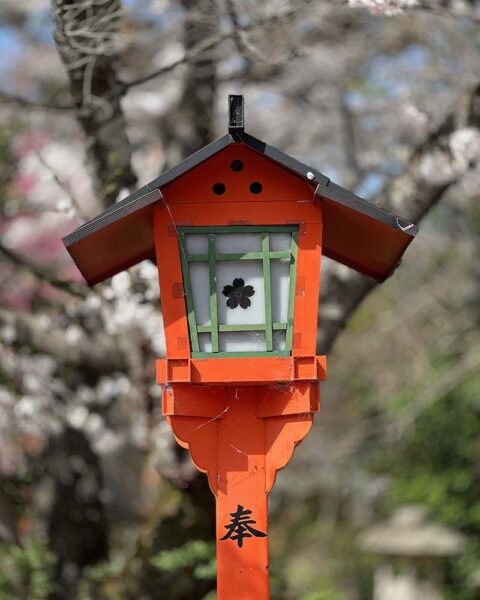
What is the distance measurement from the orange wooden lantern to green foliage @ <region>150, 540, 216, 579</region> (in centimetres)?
208

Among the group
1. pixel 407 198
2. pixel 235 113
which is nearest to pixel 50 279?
pixel 407 198

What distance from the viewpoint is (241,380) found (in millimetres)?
2797

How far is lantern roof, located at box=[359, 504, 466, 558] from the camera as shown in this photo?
718cm

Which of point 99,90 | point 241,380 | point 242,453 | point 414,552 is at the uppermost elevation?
point 99,90

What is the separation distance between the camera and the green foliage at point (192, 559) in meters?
4.86

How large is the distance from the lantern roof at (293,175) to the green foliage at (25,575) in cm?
345

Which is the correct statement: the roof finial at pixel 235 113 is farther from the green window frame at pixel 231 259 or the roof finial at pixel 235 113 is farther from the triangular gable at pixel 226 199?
the green window frame at pixel 231 259

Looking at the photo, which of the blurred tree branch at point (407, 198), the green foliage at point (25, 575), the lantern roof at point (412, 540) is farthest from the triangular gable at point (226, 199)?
the lantern roof at point (412, 540)

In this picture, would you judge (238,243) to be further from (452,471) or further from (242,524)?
(452,471)

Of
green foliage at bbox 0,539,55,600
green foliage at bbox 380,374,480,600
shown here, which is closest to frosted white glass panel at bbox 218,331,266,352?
green foliage at bbox 0,539,55,600

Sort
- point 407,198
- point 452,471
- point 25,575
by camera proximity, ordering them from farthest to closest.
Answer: point 452,471, point 25,575, point 407,198

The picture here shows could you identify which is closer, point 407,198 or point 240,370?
point 240,370

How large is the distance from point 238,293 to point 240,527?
75 centimetres

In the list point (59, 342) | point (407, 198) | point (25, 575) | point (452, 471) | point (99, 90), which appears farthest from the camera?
point (452, 471)
